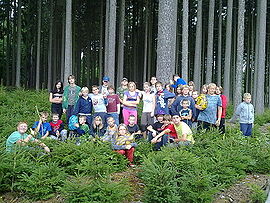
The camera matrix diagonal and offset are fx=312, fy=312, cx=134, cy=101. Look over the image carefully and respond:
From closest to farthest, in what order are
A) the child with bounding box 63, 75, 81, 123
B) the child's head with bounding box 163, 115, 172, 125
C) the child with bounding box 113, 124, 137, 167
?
1. the child with bounding box 113, 124, 137, 167
2. the child's head with bounding box 163, 115, 172, 125
3. the child with bounding box 63, 75, 81, 123

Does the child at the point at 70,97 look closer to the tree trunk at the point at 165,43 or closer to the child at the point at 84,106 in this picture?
the child at the point at 84,106

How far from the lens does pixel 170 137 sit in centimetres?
678

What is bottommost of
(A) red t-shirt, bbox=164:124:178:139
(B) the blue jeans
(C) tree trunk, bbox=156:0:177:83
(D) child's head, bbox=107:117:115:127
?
(B) the blue jeans

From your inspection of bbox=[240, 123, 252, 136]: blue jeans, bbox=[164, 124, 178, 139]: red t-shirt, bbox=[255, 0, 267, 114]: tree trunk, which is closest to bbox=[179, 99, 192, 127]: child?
bbox=[164, 124, 178, 139]: red t-shirt

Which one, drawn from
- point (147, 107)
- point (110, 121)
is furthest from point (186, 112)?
point (110, 121)

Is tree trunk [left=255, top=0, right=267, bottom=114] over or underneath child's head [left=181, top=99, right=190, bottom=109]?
over

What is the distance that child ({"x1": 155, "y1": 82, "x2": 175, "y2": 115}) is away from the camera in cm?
844

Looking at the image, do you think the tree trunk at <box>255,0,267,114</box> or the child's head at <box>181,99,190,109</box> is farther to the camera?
the tree trunk at <box>255,0,267,114</box>

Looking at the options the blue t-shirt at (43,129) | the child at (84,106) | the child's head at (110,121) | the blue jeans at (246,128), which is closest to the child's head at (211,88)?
the blue jeans at (246,128)

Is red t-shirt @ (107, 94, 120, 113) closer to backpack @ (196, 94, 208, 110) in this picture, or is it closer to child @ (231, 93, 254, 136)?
backpack @ (196, 94, 208, 110)

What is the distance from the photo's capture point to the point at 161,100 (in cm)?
848

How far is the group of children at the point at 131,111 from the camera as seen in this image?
7547 mm

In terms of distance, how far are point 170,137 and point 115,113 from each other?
234cm

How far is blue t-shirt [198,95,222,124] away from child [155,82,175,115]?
38.1 inches
